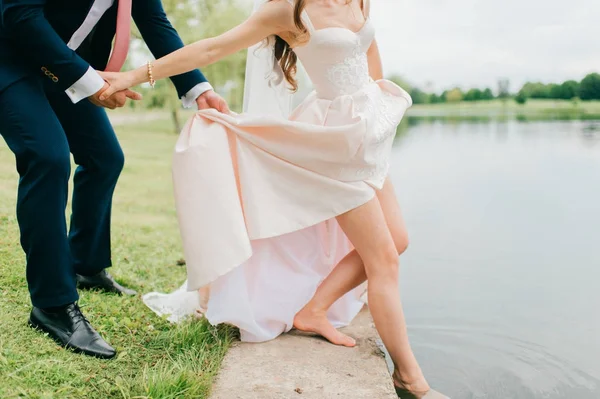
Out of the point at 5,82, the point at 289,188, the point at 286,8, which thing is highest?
the point at 286,8

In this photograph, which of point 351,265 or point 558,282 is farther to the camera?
point 558,282

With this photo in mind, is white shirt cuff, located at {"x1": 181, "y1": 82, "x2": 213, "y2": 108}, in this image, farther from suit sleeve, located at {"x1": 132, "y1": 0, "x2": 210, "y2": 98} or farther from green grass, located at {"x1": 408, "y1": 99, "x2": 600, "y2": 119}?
green grass, located at {"x1": 408, "y1": 99, "x2": 600, "y2": 119}

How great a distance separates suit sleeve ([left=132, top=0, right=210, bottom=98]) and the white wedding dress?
0.35 m

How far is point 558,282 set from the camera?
19.2 feet

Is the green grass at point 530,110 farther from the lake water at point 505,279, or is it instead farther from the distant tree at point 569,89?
the lake water at point 505,279

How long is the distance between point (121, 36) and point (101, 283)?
1430 mm

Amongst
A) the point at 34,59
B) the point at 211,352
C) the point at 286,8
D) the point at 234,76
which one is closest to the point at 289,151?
the point at 286,8

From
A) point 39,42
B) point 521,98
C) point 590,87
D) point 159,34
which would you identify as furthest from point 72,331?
point 521,98

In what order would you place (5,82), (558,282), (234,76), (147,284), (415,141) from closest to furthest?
(5,82)
(147,284)
(558,282)
(415,141)
(234,76)

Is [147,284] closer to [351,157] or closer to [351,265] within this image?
[351,265]

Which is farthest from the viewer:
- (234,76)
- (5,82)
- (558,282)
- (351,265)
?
(234,76)

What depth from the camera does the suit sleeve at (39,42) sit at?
2.70 m

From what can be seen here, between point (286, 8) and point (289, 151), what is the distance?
641 millimetres

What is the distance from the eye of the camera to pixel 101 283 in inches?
146
